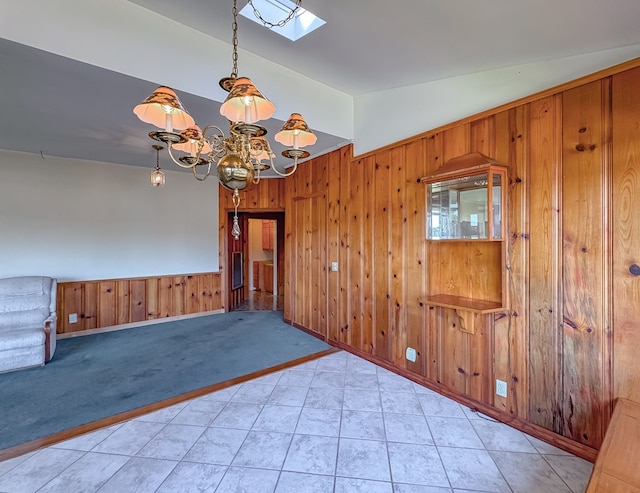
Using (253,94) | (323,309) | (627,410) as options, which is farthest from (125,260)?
(627,410)

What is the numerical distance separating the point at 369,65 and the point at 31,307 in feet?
15.7

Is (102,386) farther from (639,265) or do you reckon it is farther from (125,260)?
(639,265)

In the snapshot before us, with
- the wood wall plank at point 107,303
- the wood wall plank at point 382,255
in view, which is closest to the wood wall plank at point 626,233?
the wood wall plank at point 382,255

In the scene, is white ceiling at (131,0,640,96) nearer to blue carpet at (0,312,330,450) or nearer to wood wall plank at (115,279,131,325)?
blue carpet at (0,312,330,450)

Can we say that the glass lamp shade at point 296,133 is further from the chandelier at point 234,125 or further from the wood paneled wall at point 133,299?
the wood paneled wall at point 133,299

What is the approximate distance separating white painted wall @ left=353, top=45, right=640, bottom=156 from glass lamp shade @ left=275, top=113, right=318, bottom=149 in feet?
4.48

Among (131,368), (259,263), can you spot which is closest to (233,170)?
(131,368)

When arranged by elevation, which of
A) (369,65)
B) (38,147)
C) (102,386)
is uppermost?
(369,65)

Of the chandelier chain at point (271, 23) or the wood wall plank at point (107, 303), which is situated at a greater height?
the chandelier chain at point (271, 23)

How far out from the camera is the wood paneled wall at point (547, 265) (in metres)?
1.74

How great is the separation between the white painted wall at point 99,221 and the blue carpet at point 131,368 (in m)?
1.10

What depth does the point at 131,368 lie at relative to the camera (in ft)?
10.9

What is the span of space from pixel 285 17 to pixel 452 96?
4.93 feet

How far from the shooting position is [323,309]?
420 cm
